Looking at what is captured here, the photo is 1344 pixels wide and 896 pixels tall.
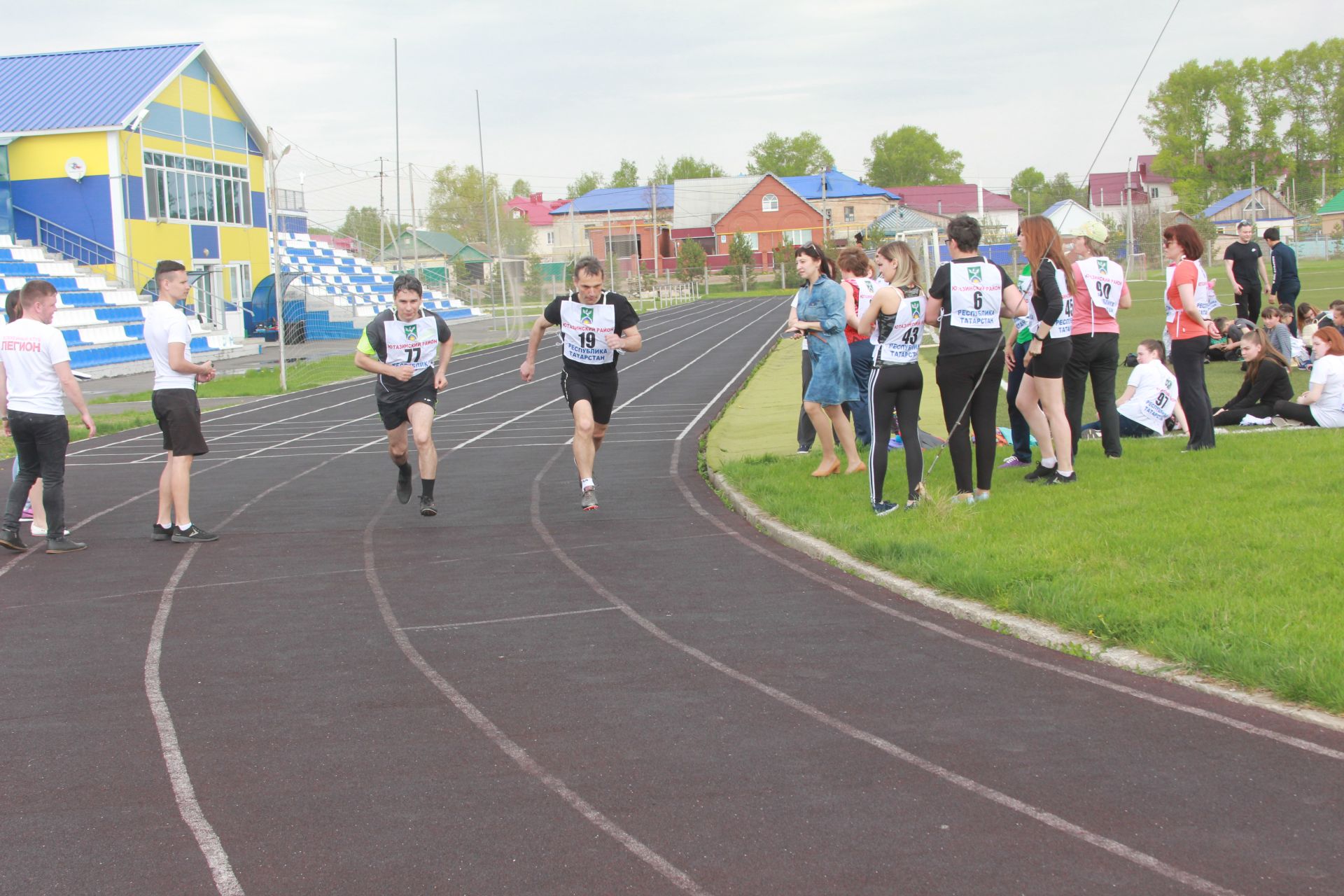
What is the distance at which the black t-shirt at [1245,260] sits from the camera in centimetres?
1491

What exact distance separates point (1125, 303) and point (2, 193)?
37321 millimetres

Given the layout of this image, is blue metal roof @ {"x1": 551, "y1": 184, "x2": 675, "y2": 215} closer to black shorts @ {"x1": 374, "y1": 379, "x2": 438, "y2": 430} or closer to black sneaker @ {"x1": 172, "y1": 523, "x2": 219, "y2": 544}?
black shorts @ {"x1": 374, "y1": 379, "x2": 438, "y2": 430}

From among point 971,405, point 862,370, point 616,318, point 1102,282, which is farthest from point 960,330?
point 862,370

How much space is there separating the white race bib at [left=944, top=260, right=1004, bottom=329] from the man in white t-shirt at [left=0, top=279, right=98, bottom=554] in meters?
6.05

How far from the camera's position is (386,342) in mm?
9953

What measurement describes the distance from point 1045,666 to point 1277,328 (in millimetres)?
11164

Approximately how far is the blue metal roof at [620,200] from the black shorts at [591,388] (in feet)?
314

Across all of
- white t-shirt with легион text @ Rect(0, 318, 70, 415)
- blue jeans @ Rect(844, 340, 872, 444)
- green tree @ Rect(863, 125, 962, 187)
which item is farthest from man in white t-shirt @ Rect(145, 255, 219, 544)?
green tree @ Rect(863, 125, 962, 187)

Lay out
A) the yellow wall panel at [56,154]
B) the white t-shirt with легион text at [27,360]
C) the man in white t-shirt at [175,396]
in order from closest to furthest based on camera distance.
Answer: the man in white t-shirt at [175,396] < the white t-shirt with легион text at [27,360] < the yellow wall panel at [56,154]

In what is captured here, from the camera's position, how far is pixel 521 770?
443cm

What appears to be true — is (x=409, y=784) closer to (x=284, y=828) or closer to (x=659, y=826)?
(x=284, y=828)

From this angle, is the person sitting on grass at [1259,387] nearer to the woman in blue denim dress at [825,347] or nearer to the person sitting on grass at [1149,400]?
the person sitting on grass at [1149,400]

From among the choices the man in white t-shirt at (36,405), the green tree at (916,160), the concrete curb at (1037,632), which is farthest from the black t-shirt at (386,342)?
the green tree at (916,160)

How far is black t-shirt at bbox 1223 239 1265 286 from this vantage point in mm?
14914
